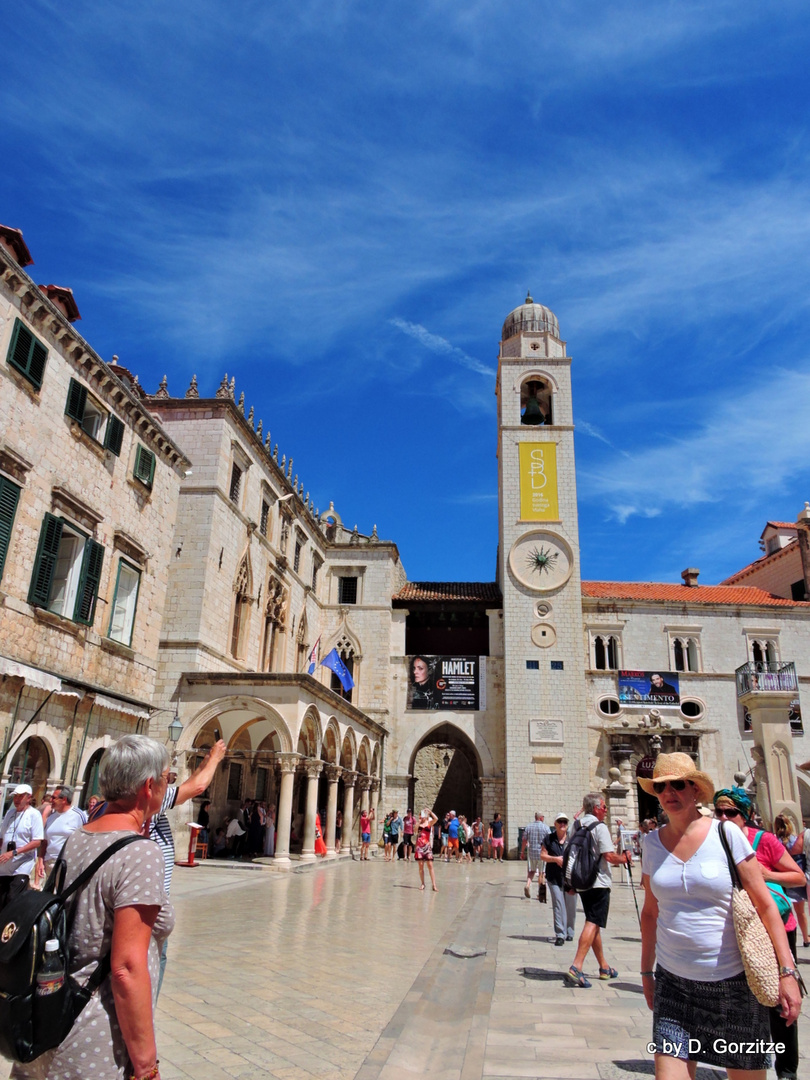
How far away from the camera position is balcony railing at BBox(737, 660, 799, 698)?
33.2 metres

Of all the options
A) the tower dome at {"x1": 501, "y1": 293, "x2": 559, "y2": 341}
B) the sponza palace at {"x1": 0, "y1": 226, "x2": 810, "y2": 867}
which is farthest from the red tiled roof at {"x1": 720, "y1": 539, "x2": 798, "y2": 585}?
the tower dome at {"x1": 501, "y1": 293, "x2": 559, "y2": 341}

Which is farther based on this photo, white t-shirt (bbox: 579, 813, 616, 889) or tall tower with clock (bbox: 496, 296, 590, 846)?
tall tower with clock (bbox: 496, 296, 590, 846)

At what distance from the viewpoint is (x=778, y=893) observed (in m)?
5.39

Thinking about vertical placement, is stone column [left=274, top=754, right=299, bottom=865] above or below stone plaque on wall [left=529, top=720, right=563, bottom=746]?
below

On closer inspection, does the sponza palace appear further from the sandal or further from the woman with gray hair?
the woman with gray hair

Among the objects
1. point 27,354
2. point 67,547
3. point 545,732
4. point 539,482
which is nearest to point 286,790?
point 67,547

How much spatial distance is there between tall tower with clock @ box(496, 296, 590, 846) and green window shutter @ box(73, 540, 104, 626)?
64.7ft

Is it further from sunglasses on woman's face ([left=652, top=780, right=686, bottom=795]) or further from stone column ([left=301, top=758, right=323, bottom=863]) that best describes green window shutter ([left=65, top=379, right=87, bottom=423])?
sunglasses on woman's face ([left=652, top=780, right=686, bottom=795])

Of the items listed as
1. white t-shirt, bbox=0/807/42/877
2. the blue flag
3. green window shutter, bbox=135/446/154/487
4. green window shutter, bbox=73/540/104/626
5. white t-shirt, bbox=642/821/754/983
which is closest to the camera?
white t-shirt, bbox=642/821/754/983

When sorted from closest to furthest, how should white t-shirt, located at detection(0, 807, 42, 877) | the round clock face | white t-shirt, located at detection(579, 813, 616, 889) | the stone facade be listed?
1. white t-shirt, located at detection(579, 813, 616, 889)
2. white t-shirt, located at detection(0, 807, 42, 877)
3. the stone facade
4. the round clock face

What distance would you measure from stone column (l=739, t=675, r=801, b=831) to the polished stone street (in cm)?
1354

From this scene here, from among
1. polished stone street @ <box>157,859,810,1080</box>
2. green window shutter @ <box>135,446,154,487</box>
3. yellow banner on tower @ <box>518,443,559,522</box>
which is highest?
yellow banner on tower @ <box>518,443,559,522</box>

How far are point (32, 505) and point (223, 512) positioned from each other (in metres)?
8.51

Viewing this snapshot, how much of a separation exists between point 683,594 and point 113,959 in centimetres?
3662
